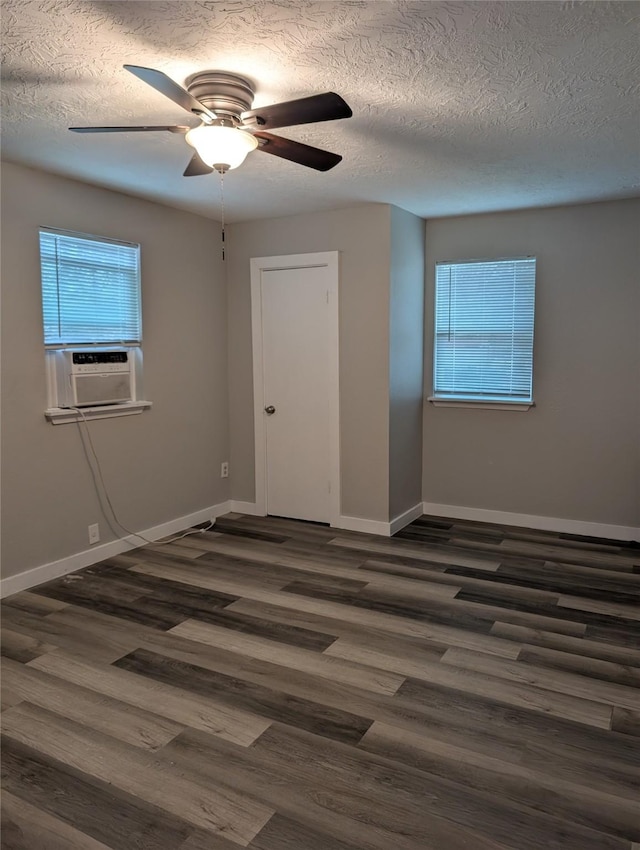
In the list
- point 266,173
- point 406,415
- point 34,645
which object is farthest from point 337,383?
point 34,645

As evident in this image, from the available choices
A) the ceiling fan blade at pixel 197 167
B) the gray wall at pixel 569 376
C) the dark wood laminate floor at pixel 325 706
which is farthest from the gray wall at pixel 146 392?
the gray wall at pixel 569 376

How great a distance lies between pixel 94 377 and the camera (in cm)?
412

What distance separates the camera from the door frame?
4863mm

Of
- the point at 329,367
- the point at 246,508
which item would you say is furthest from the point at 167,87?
the point at 246,508

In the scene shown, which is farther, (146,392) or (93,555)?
(146,392)

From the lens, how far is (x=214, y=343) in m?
5.23

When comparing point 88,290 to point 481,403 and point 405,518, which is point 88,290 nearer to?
point 405,518

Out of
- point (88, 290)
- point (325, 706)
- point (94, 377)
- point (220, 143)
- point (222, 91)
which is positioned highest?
point (222, 91)

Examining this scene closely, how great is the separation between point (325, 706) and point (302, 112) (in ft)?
7.47

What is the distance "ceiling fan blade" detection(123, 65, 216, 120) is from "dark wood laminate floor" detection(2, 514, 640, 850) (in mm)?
2293

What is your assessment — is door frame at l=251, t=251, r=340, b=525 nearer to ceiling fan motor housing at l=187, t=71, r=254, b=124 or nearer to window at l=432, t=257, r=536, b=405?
window at l=432, t=257, r=536, b=405

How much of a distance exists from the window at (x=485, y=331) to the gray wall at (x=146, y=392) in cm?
184

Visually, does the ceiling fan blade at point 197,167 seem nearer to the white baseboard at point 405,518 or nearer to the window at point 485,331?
the window at point 485,331

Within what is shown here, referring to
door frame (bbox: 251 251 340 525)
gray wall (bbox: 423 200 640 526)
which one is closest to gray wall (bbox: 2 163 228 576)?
door frame (bbox: 251 251 340 525)
